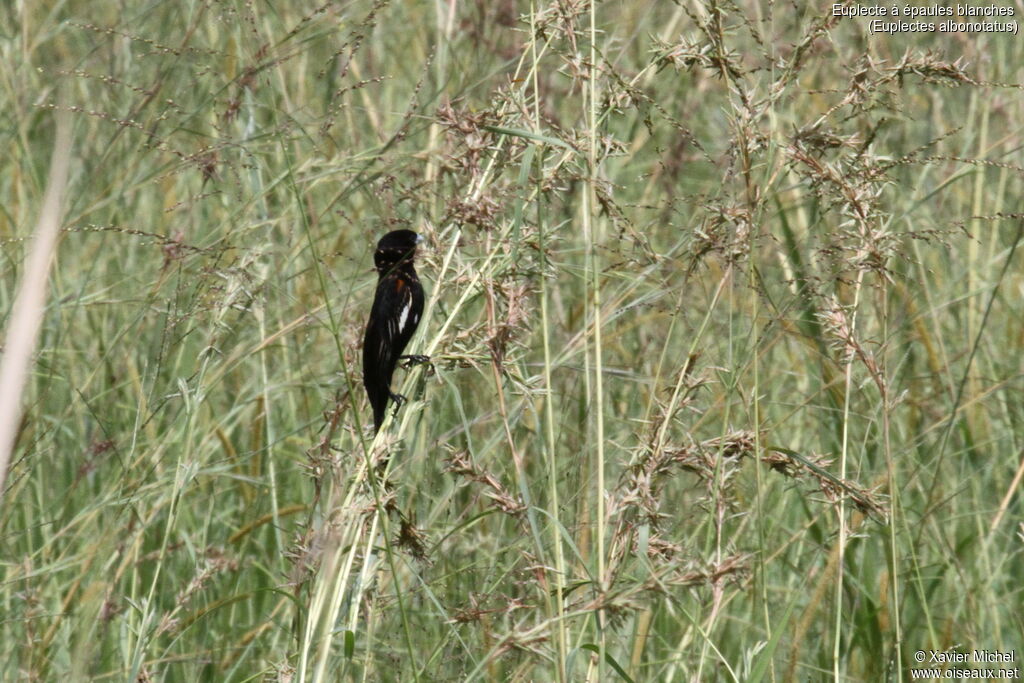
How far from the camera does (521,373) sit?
236 centimetres

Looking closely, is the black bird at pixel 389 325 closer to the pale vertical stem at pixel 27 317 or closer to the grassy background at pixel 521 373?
the grassy background at pixel 521 373

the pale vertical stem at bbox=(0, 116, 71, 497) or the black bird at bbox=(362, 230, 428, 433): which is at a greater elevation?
the black bird at bbox=(362, 230, 428, 433)

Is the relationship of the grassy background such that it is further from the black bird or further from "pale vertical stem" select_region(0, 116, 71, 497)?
"pale vertical stem" select_region(0, 116, 71, 497)

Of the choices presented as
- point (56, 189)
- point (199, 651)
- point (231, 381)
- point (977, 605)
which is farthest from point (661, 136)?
point (56, 189)

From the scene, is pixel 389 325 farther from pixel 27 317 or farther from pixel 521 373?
pixel 27 317

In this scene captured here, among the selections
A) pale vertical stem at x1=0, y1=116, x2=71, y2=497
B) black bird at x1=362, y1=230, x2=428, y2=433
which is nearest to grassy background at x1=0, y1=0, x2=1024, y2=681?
black bird at x1=362, y1=230, x2=428, y2=433

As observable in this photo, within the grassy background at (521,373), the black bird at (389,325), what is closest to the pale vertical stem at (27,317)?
the grassy background at (521,373)

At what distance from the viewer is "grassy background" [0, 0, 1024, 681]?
2.04 meters

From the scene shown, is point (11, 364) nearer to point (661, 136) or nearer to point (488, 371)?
point (488, 371)

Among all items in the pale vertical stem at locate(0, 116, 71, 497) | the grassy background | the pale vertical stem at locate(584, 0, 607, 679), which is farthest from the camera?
the grassy background

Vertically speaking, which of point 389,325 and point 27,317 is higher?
point 389,325

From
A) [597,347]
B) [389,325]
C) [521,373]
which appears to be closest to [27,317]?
[597,347]

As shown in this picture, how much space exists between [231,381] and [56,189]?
2.98m

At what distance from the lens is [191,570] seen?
10.4ft
